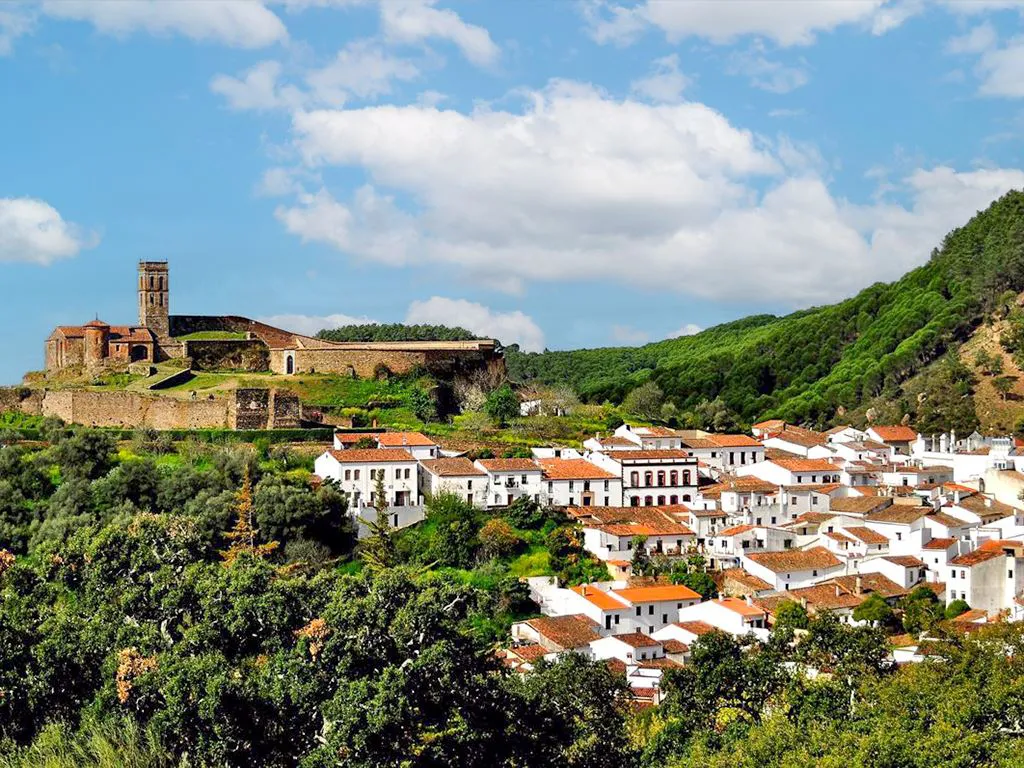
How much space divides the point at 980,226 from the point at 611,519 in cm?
6170

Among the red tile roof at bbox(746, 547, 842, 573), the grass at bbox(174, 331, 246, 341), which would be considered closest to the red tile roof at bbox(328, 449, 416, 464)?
the red tile roof at bbox(746, 547, 842, 573)

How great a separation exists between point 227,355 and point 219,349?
440mm

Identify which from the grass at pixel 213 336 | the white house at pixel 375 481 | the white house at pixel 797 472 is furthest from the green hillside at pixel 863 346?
the white house at pixel 375 481

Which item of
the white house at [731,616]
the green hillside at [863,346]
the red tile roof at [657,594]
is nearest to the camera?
the white house at [731,616]

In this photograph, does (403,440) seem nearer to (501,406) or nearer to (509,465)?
(509,465)

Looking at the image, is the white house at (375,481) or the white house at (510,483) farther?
the white house at (510,483)

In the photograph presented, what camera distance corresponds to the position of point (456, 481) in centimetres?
4147

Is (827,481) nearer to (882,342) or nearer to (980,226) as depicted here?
(882,342)

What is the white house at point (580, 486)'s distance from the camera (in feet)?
139

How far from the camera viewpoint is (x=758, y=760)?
19.6 meters

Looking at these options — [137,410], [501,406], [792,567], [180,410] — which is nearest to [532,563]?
[792,567]

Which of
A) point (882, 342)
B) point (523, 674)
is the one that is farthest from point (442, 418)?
point (882, 342)

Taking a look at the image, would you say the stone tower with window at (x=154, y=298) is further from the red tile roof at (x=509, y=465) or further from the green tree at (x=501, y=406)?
the red tile roof at (x=509, y=465)

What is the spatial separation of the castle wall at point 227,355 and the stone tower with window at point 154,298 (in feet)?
6.99
